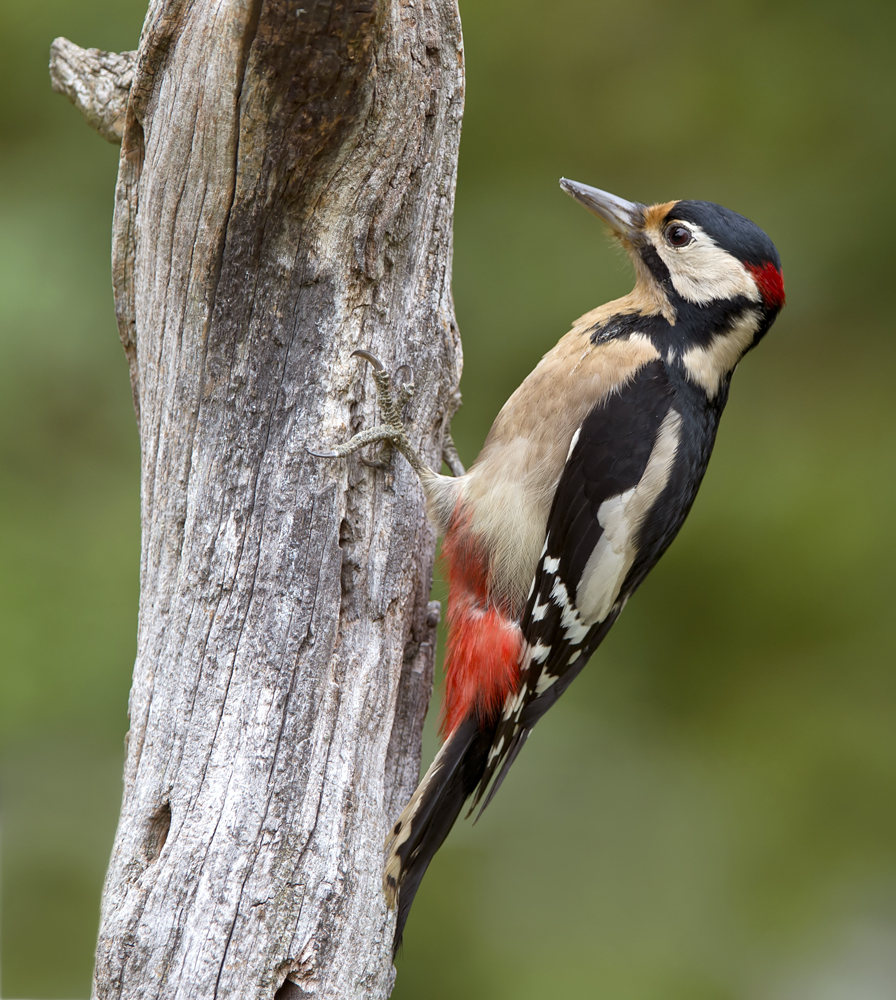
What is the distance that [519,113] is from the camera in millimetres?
3844

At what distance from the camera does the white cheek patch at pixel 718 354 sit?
8.07 ft

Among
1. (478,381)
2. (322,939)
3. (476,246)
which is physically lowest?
(322,939)

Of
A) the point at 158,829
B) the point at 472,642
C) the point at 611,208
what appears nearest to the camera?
the point at 158,829

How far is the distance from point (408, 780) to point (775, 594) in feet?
6.35

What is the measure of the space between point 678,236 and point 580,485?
0.71 meters

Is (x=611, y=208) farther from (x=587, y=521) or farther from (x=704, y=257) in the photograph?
(x=587, y=521)

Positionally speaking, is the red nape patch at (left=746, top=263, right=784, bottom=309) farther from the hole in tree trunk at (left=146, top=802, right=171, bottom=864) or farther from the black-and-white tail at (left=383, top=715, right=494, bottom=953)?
the hole in tree trunk at (left=146, top=802, right=171, bottom=864)

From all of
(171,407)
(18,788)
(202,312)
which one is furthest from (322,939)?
(18,788)

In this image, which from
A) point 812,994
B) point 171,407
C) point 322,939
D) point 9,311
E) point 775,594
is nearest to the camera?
point 322,939

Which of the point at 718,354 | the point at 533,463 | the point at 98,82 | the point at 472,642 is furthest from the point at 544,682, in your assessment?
the point at 98,82

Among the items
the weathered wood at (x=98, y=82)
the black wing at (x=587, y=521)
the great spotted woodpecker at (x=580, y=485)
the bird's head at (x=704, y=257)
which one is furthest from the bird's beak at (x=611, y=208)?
the weathered wood at (x=98, y=82)

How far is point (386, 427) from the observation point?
212 centimetres

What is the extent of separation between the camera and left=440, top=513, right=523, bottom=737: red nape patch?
90.5 inches

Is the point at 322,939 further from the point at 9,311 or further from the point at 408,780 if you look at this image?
the point at 9,311
